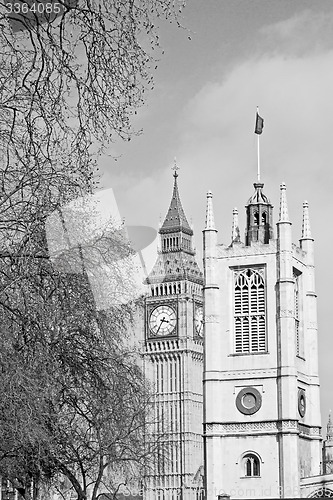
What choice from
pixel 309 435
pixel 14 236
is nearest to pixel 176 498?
pixel 309 435

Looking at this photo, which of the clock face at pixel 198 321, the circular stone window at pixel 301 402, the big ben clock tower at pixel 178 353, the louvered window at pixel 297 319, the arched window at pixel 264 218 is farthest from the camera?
the clock face at pixel 198 321

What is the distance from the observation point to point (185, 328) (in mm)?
81875

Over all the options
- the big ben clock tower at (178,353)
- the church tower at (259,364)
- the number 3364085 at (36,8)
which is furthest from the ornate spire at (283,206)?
the number 3364085 at (36,8)

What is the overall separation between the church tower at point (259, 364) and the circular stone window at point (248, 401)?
0.04 meters

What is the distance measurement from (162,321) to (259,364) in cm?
3404

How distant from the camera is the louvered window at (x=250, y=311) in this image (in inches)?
1928

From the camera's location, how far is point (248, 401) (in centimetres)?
4841

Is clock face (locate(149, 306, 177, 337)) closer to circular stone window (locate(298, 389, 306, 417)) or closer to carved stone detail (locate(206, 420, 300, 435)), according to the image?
circular stone window (locate(298, 389, 306, 417))

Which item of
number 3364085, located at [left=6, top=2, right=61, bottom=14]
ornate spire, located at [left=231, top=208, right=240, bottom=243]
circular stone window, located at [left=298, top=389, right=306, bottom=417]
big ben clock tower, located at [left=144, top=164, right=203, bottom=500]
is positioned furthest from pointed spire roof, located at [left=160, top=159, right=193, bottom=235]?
number 3364085, located at [left=6, top=2, right=61, bottom=14]

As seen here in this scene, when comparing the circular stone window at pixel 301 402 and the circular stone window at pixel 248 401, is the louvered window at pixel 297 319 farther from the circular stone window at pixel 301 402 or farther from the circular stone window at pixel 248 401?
the circular stone window at pixel 248 401

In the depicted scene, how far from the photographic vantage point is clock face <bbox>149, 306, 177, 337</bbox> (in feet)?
269

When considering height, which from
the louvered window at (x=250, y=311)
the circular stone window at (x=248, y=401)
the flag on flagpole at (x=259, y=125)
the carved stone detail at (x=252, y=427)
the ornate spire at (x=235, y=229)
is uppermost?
the flag on flagpole at (x=259, y=125)

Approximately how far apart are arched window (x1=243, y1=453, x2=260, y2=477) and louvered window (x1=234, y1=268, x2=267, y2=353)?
15.4 feet

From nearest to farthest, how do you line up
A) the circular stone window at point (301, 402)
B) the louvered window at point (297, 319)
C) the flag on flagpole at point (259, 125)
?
the circular stone window at point (301, 402)
the flag on flagpole at point (259, 125)
the louvered window at point (297, 319)
